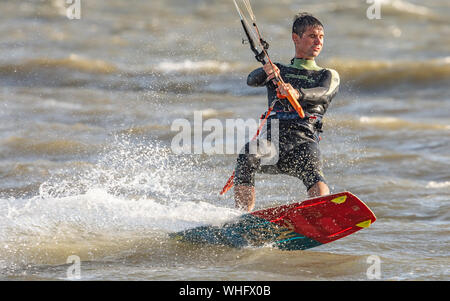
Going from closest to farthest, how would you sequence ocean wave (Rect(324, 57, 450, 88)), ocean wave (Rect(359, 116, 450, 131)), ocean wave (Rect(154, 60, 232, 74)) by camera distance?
ocean wave (Rect(359, 116, 450, 131)) → ocean wave (Rect(324, 57, 450, 88)) → ocean wave (Rect(154, 60, 232, 74))

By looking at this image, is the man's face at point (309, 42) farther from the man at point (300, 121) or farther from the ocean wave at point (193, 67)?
the ocean wave at point (193, 67)

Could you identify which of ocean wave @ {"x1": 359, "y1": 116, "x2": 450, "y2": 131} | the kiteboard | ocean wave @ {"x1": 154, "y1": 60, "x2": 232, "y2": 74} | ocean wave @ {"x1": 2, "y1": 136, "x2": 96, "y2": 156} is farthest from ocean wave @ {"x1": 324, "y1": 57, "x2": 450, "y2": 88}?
the kiteboard

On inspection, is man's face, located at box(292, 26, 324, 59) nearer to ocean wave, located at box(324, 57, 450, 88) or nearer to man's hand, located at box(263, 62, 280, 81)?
man's hand, located at box(263, 62, 280, 81)

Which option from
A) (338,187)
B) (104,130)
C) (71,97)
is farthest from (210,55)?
(338,187)

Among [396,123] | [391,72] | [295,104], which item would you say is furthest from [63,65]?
[295,104]

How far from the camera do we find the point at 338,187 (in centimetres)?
811

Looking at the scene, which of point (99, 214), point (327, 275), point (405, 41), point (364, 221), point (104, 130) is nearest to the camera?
point (327, 275)

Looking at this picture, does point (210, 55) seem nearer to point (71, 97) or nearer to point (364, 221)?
point (71, 97)

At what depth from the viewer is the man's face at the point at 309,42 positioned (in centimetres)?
562

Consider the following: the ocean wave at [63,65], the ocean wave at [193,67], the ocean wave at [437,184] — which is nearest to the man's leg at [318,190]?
the ocean wave at [437,184]

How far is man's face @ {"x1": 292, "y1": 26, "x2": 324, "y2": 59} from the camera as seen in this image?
221 inches

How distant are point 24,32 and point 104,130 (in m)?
7.98

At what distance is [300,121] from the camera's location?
5.64 meters

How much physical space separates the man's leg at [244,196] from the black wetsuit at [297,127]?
0.13 ft
